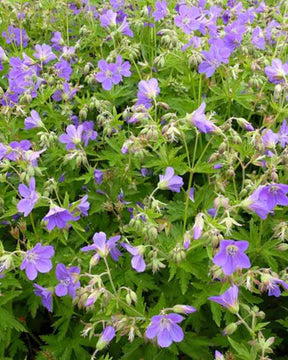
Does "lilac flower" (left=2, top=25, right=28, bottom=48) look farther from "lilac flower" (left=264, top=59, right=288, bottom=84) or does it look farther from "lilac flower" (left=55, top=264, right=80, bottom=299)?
"lilac flower" (left=55, top=264, right=80, bottom=299)

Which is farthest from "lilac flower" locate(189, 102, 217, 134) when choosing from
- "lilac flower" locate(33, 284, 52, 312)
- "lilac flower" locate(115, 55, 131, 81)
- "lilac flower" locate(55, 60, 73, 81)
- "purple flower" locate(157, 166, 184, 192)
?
"lilac flower" locate(55, 60, 73, 81)

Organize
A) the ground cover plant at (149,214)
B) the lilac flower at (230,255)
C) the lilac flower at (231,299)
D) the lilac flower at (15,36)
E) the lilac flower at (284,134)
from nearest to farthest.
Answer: the lilac flower at (230,255), the lilac flower at (231,299), the ground cover plant at (149,214), the lilac flower at (284,134), the lilac flower at (15,36)

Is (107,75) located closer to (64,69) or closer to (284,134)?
(64,69)

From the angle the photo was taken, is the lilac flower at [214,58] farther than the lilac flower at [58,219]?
Yes

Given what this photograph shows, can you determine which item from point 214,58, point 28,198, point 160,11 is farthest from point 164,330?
point 160,11

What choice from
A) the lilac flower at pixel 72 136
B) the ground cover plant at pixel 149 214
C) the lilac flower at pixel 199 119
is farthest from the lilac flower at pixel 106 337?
the lilac flower at pixel 72 136

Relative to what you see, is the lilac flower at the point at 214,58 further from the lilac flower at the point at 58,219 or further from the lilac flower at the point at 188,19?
the lilac flower at the point at 58,219

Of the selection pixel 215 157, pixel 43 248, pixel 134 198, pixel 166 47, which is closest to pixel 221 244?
pixel 215 157
